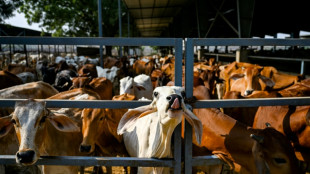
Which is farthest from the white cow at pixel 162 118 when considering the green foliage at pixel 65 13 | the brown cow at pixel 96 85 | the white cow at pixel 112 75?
the green foliage at pixel 65 13

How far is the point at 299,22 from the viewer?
18641 millimetres

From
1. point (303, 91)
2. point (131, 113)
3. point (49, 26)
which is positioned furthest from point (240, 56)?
point (49, 26)

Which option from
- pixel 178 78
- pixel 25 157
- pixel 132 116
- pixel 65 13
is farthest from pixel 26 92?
pixel 65 13

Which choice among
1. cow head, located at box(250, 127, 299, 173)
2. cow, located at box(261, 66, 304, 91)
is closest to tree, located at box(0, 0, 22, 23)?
cow, located at box(261, 66, 304, 91)

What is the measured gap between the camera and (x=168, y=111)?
1917 millimetres

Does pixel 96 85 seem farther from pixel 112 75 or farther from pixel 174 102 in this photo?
pixel 174 102

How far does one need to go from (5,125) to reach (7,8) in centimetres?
3478

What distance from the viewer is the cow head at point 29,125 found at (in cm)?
207

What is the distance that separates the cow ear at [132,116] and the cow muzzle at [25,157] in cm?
80

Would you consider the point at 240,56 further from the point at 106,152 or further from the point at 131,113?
the point at 131,113

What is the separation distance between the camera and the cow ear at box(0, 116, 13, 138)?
2.27m

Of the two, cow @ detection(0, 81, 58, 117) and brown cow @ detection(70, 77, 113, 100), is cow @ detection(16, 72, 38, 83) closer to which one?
brown cow @ detection(70, 77, 113, 100)

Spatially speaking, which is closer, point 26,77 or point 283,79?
point 283,79

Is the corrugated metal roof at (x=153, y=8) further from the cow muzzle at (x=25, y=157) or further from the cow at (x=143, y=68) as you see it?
the cow muzzle at (x=25, y=157)
